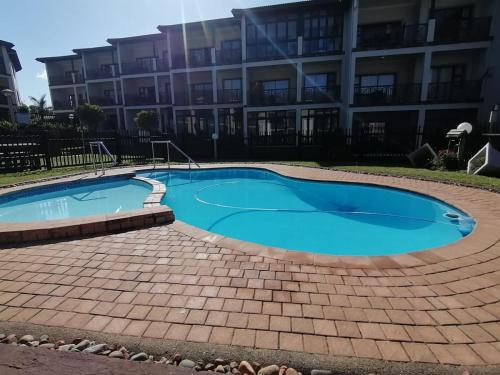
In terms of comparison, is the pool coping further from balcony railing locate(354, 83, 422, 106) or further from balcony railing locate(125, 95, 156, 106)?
balcony railing locate(125, 95, 156, 106)

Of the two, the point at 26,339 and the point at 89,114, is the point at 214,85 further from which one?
the point at 26,339

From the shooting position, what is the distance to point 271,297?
7.81 ft

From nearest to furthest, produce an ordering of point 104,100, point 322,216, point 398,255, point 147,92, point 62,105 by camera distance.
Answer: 1. point 398,255
2. point 322,216
3. point 147,92
4. point 104,100
5. point 62,105

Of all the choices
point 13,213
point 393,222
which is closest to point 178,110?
point 13,213

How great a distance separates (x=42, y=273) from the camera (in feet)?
9.41

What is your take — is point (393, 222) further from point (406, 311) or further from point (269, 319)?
point (269, 319)

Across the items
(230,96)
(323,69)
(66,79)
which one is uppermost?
(66,79)

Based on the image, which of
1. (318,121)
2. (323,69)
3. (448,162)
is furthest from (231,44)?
(448,162)

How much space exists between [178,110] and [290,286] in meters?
21.5

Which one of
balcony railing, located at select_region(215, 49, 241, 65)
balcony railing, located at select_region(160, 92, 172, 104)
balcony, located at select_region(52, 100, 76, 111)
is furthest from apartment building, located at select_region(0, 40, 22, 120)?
balcony railing, located at select_region(215, 49, 241, 65)

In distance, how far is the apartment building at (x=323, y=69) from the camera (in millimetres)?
14945

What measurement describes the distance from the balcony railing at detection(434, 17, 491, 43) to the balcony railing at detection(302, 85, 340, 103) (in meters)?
5.96

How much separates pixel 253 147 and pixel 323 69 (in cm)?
807

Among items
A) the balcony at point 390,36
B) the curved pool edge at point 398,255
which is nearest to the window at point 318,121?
the balcony at point 390,36
